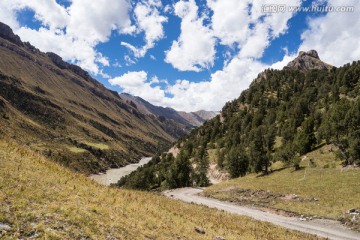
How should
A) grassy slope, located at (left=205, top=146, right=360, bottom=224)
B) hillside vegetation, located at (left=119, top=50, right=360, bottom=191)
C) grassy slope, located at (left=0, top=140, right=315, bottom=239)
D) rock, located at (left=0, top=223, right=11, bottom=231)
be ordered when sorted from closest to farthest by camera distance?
rock, located at (left=0, top=223, right=11, bottom=231)
grassy slope, located at (left=0, top=140, right=315, bottom=239)
grassy slope, located at (left=205, top=146, right=360, bottom=224)
hillside vegetation, located at (left=119, top=50, right=360, bottom=191)

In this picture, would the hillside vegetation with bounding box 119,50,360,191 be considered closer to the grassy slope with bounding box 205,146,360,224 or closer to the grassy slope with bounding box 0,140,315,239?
the grassy slope with bounding box 205,146,360,224

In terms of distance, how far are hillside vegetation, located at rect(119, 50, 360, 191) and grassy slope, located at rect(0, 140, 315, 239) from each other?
58.9 m

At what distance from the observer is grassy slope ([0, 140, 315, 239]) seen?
12859 millimetres

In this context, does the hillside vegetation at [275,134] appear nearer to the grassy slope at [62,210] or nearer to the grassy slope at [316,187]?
the grassy slope at [316,187]

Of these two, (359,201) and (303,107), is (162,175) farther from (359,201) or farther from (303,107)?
(359,201)

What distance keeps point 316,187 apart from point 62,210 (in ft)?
170

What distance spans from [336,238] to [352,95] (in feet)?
384

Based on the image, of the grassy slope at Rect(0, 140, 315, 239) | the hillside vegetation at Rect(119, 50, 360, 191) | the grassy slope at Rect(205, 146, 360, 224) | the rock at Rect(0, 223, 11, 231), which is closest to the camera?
the rock at Rect(0, 223, 11, 231)

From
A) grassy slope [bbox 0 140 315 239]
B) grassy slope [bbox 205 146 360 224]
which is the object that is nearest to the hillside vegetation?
grassy slope [bbox 205 146 360 224]

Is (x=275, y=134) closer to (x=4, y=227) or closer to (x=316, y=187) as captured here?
(x=316, y=187)

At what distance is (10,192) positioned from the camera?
576 inches

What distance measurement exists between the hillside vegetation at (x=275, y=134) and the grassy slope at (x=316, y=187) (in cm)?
421

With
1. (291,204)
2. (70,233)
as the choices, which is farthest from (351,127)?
(70,233)

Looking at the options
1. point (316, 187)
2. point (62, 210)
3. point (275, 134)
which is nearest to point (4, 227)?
point (62, 210)
